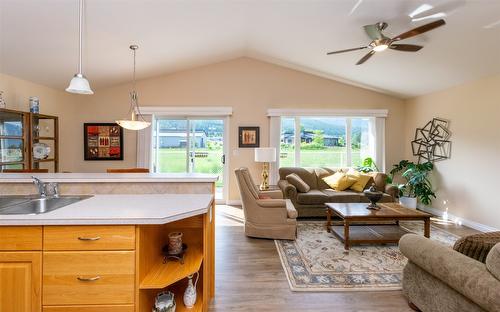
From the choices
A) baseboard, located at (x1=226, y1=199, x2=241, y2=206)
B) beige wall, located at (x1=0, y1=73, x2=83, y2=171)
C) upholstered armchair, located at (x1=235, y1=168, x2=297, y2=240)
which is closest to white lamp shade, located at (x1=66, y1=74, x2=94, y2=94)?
upholstered armchair, located at (x1=235, y1=168, x2=297, y2=240)

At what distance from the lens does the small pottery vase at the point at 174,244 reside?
69.2 inches

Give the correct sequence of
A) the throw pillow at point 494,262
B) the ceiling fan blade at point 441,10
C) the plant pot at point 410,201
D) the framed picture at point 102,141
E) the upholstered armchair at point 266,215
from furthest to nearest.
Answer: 1. the framed picture at point 102,141
2. the plant pot at point 410,201
3. the upholstered armchair at point 266,215
4. the ceiling fan blade at point 441,10
5. the throw pillow at point 494,262

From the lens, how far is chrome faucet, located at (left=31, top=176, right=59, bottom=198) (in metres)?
1.79

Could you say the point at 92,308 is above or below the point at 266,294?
above

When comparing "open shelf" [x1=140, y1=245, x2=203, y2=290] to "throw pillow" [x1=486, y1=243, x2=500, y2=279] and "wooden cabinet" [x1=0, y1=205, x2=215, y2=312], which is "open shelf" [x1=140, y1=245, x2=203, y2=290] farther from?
"throw pillow" [x1=486, y1=243, x2=500, y2=279]

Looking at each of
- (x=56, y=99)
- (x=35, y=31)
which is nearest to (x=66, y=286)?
(x=35, y=31)

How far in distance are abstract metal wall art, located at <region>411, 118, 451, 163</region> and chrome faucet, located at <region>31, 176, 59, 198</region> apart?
5.59 metres

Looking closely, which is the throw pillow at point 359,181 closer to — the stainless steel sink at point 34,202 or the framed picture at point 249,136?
the framed picture at point 249,136

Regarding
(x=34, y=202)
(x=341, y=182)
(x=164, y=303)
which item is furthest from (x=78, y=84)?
(x=341, y=182)

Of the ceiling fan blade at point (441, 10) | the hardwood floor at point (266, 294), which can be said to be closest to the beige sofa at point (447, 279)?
the hardwood floor at point (266, 294)

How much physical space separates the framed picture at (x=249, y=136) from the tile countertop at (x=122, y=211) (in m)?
3.58

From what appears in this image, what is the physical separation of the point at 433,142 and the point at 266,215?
375 cm

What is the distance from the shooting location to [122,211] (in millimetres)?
1464

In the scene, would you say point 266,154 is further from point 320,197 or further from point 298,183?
point 320,197
